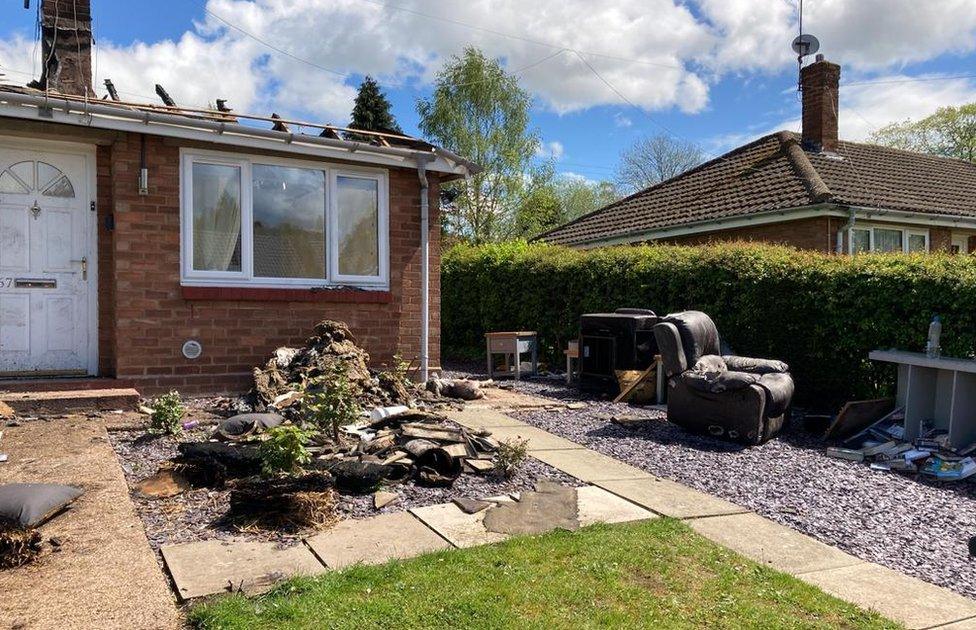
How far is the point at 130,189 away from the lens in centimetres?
756

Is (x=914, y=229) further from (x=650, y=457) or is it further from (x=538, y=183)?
(x=538, y=183)

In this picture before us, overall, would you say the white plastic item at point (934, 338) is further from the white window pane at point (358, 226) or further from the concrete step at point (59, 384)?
the concrete step at point (59, 384)

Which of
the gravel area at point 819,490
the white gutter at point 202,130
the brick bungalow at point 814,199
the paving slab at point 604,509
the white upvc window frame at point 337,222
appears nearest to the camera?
the gravel area at point 819,490

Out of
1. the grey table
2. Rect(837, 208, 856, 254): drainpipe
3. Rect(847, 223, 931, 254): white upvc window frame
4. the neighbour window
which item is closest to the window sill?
the grey table

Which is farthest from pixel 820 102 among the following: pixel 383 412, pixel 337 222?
pixel 383 412

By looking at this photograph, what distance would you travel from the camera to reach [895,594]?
347cm

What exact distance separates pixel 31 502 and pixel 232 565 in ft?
4.15


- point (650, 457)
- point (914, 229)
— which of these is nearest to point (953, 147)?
point (914, 229)

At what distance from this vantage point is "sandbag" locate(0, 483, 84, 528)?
12.1ft

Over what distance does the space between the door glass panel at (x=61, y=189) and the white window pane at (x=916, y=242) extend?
14.5m

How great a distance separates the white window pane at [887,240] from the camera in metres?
14.0

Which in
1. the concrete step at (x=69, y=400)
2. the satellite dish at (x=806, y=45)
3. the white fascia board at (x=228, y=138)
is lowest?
the concrete step at (x=69, y=400)

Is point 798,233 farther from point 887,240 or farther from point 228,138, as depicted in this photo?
point 228,138

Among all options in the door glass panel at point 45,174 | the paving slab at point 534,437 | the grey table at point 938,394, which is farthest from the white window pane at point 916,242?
the door glass panel at point 45,174
